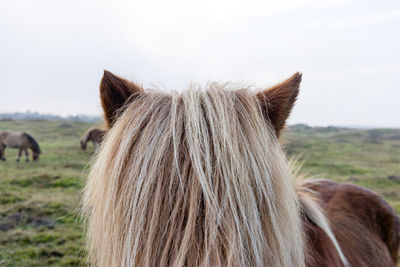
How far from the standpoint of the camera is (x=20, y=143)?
547 inches

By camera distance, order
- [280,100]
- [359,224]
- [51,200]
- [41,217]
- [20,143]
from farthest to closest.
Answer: [20,143] < [51,200] < [41,217] < [359,224] < [280,100]

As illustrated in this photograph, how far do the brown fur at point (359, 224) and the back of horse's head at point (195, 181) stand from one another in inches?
32.8

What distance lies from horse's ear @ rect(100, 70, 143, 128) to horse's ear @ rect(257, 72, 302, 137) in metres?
0.50

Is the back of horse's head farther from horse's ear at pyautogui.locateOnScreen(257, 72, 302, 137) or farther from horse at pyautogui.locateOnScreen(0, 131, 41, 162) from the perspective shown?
horse at pyautogui.locateOnScreen(0, 131, 41, 162)

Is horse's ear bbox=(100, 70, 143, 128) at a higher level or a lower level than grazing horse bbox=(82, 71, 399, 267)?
higher

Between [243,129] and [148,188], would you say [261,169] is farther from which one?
[148,188]

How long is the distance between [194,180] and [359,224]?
2.03 m

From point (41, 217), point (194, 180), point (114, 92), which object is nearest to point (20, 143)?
point (41, 217)

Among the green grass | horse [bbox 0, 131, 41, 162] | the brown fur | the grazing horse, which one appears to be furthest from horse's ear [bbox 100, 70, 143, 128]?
horse [bbox 0, 131, 41, 162]

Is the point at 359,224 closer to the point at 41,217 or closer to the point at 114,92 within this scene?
the point at 114,92

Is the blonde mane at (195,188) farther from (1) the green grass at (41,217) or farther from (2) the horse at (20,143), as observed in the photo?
(2) the horse at (20,143)

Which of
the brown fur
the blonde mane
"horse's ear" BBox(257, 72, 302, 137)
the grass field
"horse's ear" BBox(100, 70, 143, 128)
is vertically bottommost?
the grass field

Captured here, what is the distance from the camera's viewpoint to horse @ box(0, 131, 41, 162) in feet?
44.6

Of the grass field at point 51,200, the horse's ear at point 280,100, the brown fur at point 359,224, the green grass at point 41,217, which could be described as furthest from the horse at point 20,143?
the horse's ear at point 280,100
